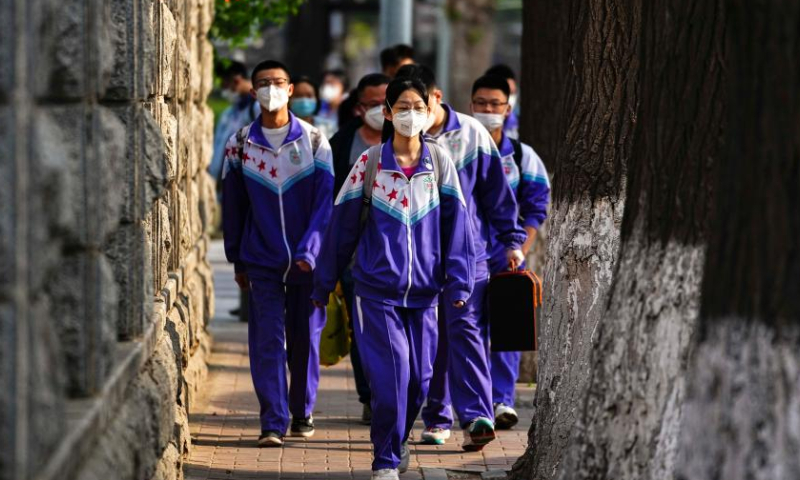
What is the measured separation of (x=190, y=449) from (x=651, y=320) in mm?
3516

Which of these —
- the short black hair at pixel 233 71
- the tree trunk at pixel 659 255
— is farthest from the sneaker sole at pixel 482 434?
the short black hair at pixel 233 71

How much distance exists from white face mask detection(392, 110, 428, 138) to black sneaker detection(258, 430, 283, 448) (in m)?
1.88

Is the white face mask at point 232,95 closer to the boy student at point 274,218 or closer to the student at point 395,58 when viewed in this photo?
the student at point 395,58

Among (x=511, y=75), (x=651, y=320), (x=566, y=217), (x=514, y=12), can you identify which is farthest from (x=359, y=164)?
(x=514, y=12)

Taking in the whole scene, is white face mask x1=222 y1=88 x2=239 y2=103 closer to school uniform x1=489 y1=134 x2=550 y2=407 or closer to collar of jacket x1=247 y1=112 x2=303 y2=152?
school uniform x1=489 y1=134 x2=550 y2=407

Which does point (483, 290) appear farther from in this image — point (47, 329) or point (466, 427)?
point (47, 329)

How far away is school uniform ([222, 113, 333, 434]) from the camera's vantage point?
8508mm

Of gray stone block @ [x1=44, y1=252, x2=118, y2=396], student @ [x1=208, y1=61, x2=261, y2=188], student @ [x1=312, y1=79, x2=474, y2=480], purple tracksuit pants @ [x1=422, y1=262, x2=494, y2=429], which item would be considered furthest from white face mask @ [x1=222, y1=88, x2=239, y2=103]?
gray stone block @ [x1=44, y1=252, x2=118, y2=396]

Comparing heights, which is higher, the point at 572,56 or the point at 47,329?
the point at 572,56

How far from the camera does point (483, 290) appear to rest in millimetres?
8586

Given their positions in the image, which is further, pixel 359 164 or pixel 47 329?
pixel 359 164

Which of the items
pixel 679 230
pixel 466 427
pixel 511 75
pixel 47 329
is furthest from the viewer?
pixel 511 75

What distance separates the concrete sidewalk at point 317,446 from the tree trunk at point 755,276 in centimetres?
315

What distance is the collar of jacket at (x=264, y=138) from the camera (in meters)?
8.56
